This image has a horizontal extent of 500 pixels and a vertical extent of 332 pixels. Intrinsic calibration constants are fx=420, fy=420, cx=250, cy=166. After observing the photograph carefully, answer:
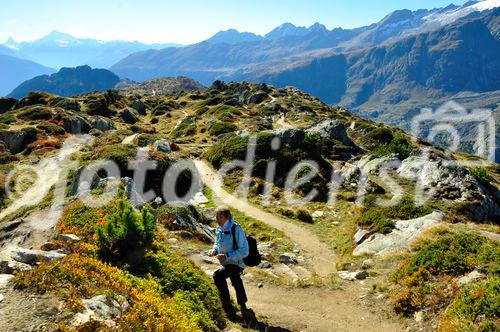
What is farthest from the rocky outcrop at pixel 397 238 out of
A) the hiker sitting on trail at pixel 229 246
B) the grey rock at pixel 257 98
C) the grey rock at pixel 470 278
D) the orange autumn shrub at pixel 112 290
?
the grey rock at pixel 257 98

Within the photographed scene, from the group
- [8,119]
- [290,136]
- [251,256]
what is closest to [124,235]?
[251,256]

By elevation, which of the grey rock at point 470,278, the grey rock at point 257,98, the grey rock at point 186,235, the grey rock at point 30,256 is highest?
the grey rock at point 257,98

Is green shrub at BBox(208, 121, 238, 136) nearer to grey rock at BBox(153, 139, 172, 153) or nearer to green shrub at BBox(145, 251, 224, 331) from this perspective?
grey rock at BBox(153, 139, 172, 153)

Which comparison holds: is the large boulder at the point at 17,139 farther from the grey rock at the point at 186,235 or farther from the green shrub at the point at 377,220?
the green shrub at the point at 377,220

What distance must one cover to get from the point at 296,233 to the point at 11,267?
18198 mm

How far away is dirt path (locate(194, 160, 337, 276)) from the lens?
20.8 meters

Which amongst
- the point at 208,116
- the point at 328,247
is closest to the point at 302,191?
the point at 328,247

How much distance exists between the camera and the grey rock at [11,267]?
9.50 metres

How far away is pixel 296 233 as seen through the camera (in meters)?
25.6

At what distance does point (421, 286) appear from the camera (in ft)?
43.8

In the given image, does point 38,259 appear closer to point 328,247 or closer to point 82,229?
point 82,229

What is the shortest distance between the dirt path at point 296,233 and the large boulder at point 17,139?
83.4ft

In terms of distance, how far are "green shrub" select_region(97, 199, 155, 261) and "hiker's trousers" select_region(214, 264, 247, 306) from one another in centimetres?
269

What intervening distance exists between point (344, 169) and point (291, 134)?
6205 millimetres
